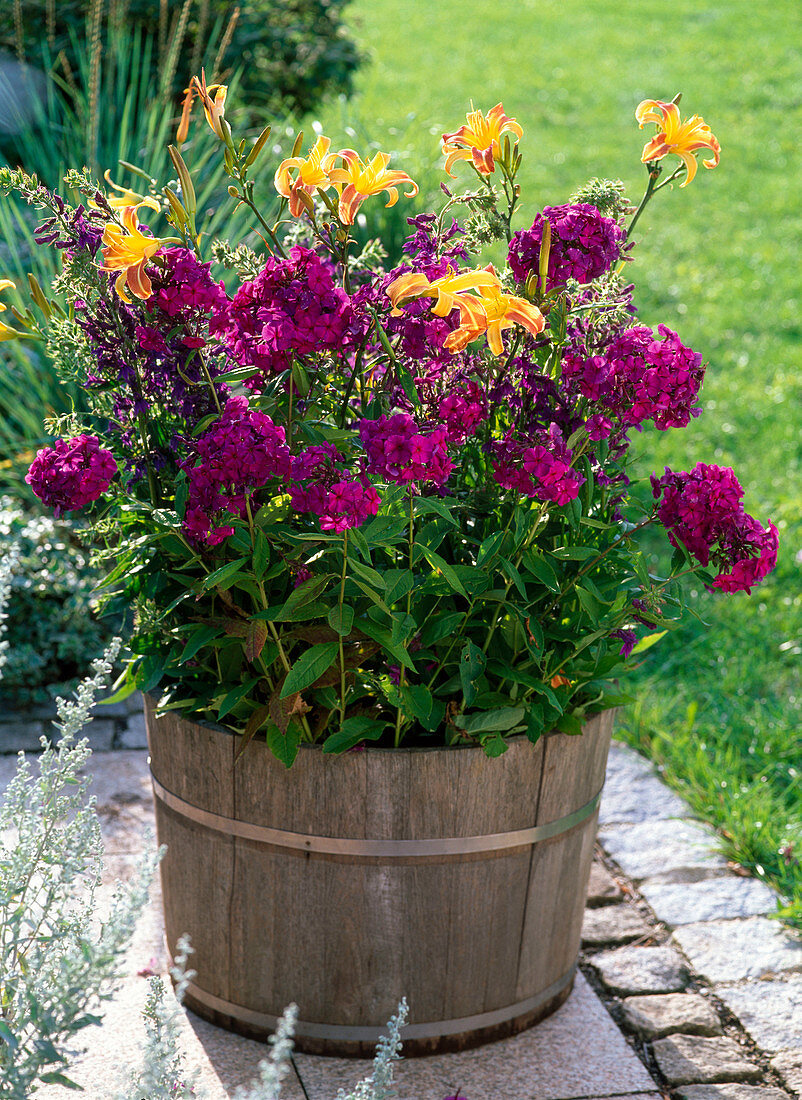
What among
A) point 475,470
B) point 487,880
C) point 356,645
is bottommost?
point 487,880

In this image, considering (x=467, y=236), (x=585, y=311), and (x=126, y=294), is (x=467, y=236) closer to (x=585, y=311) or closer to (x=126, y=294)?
A: (x=585, y=311)

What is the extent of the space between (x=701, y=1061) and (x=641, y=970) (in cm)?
29

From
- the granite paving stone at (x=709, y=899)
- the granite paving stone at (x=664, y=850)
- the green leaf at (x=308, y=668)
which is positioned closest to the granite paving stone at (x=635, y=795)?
the granite paving stone at (x=664, y=850)

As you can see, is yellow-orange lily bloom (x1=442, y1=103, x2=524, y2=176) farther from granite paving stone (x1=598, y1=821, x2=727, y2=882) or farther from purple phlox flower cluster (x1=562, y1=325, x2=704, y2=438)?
granite paving stone (x1=598, y1=821, x2=727, y2=882)

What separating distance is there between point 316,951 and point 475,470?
87cm

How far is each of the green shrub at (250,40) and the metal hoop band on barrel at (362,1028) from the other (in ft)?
13.5

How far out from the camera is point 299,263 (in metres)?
1.70

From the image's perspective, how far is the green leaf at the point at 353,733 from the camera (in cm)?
189

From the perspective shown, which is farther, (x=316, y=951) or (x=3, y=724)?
(x=3, y=724)

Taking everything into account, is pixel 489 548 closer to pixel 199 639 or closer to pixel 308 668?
pixel 308 668

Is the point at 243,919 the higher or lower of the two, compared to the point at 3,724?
higher

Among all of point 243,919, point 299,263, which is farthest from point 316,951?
point 299,263

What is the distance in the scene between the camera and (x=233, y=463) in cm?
163

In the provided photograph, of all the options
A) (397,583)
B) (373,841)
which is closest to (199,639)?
(397,583)
